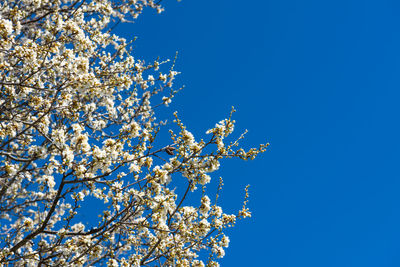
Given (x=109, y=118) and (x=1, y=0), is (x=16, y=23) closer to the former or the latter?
(x=1, y=0)

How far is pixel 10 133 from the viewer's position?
587cm

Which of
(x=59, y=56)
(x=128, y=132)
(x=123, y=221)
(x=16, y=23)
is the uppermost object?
(x=16, y=23)

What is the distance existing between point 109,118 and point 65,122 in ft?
7.97

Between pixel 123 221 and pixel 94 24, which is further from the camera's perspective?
pixel 94 24

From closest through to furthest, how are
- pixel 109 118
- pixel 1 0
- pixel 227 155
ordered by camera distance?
pixel 227 155, pixel 1 0, pixel 109 118

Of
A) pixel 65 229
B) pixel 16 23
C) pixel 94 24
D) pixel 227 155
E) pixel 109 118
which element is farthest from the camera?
pixel 94 24

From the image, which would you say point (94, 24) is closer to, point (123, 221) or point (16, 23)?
point (16, 23)

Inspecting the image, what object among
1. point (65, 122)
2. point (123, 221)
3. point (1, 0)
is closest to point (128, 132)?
point (65, 122)

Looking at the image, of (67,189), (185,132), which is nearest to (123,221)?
(67,189)

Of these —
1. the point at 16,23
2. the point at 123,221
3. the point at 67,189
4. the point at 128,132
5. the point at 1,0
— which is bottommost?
the point at 123,221

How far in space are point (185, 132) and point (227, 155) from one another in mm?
662

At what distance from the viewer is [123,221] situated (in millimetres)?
5039

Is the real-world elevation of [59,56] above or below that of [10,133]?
above

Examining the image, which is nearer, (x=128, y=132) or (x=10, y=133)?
(x=128, y=132)
